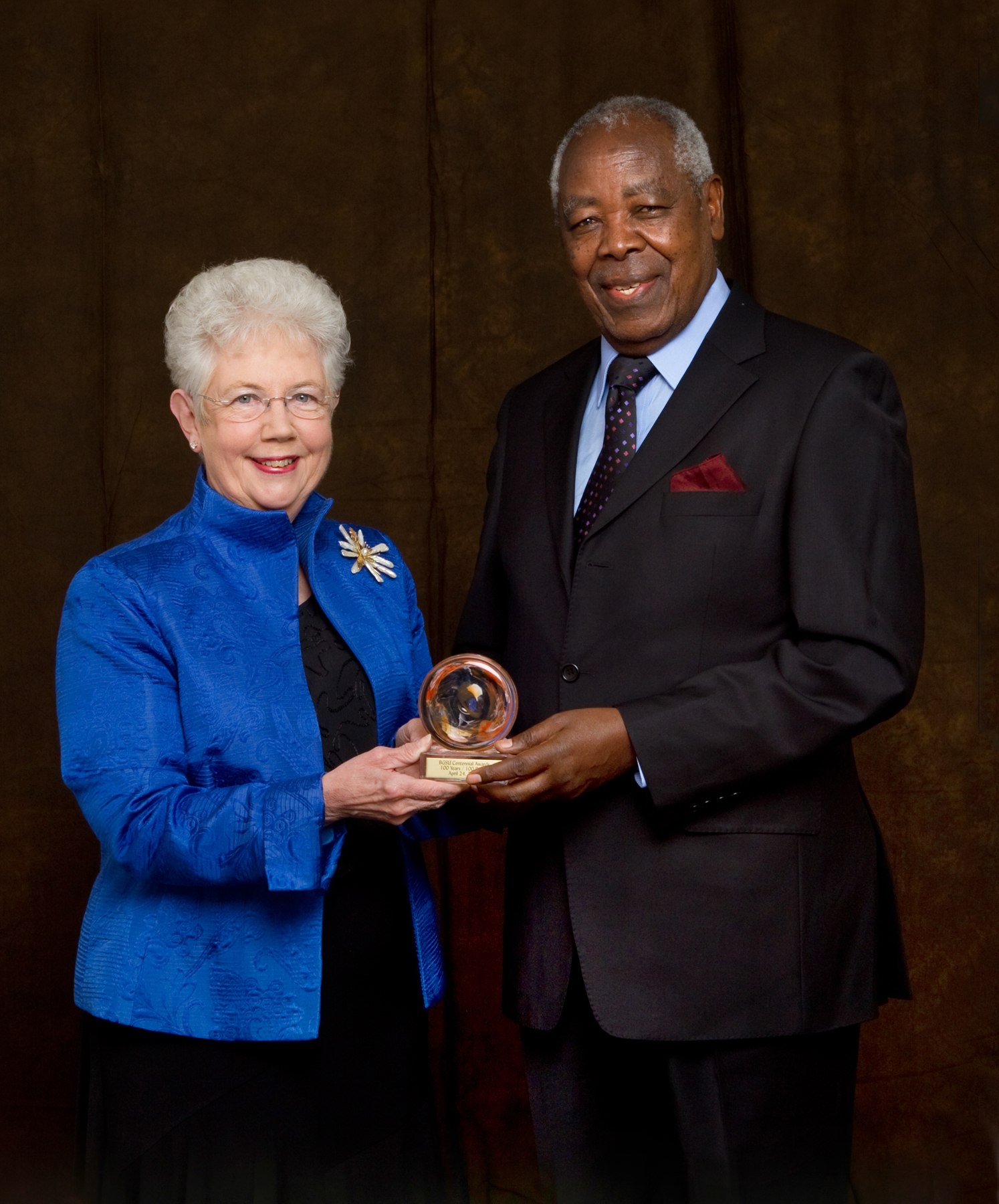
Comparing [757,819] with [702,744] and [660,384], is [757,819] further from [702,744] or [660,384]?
[660,384]

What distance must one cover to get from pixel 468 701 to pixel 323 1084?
24.7 inches

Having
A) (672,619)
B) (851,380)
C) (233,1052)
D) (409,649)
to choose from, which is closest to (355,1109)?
(233,1052)

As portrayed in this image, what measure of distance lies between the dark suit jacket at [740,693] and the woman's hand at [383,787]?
287 millimetres

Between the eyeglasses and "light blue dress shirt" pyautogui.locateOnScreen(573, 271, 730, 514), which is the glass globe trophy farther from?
the eyeglasses

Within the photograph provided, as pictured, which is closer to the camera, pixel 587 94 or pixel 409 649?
pixel 409 649

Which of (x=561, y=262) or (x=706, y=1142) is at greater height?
(x=561, y=262)

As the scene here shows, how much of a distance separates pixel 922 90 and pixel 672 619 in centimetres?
221

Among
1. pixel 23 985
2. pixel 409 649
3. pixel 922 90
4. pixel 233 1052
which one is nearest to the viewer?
pixel 233 1052

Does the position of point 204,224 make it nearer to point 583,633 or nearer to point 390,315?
point 390,315

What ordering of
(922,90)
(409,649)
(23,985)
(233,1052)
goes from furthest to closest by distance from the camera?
(23,985) < (922,90) < (409,649) < (233,1052)

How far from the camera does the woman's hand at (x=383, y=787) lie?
6.71 ft

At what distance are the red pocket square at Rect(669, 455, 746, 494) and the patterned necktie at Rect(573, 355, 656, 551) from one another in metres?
0.11

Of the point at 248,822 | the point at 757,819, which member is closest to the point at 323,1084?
the point at 248,822

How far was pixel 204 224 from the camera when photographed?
3945mm
